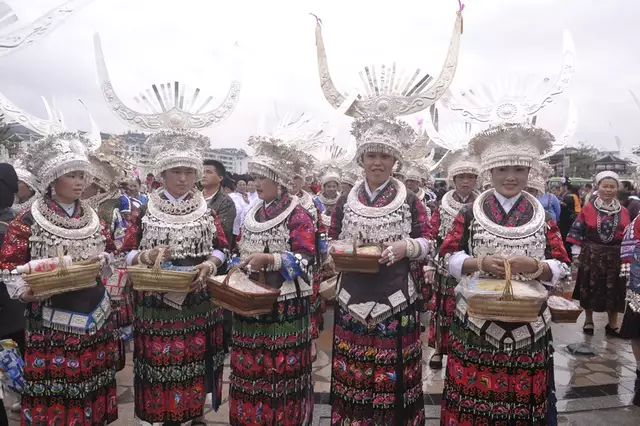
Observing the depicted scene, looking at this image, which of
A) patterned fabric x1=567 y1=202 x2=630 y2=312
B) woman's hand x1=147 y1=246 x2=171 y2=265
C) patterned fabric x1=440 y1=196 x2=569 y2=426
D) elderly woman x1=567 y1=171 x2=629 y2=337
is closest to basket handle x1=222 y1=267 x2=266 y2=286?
woman's hand x1=147 y1=246 x2=171 y2=265

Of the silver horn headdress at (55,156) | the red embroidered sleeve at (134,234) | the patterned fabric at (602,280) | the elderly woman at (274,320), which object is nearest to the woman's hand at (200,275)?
the elderly woman at (274,320)

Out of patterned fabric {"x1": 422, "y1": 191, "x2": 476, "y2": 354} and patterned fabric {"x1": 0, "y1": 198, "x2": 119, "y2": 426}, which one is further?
patterned fabric {"x1": 422, "y1": 191, "x2": 476, "y2": 354}

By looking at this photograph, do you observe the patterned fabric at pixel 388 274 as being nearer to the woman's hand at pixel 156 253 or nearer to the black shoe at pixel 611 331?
the woman's hand at pixel 156 253

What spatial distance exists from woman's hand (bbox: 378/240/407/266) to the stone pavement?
6.34 ft

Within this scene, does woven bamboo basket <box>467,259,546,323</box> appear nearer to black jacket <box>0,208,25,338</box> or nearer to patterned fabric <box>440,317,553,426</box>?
patterned fabric <box>440,317,553,426</box>

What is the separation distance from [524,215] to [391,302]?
104 cm

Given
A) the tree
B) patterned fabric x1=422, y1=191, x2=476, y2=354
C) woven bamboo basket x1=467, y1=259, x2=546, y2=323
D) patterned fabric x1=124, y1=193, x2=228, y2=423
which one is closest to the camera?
woven bamboo basket x1=467, y1=259, x2=546, y2=323

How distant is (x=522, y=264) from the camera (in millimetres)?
2664

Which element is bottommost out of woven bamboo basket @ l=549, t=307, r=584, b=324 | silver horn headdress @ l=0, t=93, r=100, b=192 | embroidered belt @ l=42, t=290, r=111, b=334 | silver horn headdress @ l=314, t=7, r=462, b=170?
embroidered belt @ l=42, t=290, r=111, b=334

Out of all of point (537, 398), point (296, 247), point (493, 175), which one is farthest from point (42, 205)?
point (537, 398)

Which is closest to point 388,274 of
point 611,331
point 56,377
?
point 56,377

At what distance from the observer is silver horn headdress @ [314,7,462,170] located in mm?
3256

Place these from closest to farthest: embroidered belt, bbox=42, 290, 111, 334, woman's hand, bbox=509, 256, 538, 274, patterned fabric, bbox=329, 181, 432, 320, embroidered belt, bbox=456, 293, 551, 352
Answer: woman's hand, bbox=509, 256, 538, 274 → embroidered belt, bbox=456, 293, 551, 352 → patterned fabric, bbox=329, 181, 432, 320 → embroidered belt, bbox=42, 290, 111, 334

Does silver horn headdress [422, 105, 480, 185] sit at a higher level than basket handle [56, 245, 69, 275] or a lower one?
higher
